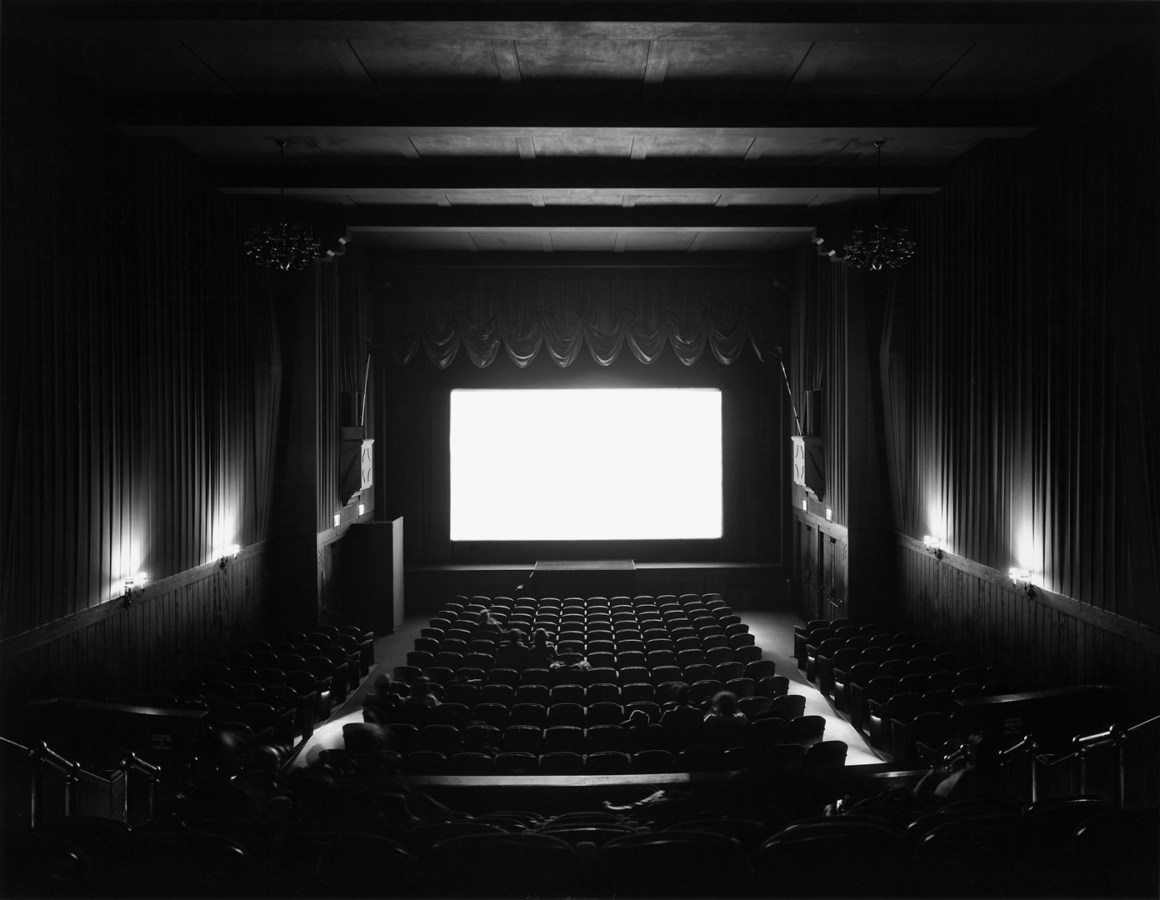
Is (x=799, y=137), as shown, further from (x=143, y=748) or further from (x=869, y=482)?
(x=143, y=748)

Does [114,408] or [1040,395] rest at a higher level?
[1040,395]

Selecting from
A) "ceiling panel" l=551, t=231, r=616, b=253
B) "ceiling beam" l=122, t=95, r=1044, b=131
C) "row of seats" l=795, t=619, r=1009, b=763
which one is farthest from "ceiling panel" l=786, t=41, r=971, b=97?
"ceiling panel" l=551, t=231, r=616, b=253

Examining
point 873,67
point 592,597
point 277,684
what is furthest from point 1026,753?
point 592,597

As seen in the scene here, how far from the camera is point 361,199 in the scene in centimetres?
1293

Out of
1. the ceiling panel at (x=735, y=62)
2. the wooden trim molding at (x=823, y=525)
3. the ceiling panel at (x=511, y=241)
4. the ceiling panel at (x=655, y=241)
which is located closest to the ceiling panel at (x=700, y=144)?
the ceiling panel at (x=735, y=62)

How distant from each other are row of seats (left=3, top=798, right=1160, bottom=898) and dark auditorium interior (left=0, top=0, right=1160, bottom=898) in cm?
2

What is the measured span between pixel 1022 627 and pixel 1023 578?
0.57 m

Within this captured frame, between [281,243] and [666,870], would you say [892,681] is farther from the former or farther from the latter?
[281,243]

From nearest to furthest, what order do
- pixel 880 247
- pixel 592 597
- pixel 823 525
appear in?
1. pixel 880 247
2. pixel 823 525
3. pixel 592 597

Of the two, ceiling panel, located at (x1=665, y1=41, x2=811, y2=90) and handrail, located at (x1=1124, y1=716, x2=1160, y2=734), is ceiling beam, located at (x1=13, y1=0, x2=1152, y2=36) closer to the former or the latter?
ceiling panel, located at (x1=665, y1=41, x2=811, y2=90)

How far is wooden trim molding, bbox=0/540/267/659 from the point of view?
7.14 m

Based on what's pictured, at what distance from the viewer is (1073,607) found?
843cm

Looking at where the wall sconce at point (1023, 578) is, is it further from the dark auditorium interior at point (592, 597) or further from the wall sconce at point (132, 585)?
the wall sconce at point (132, 585)

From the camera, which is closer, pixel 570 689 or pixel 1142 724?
pixel 1142 724
